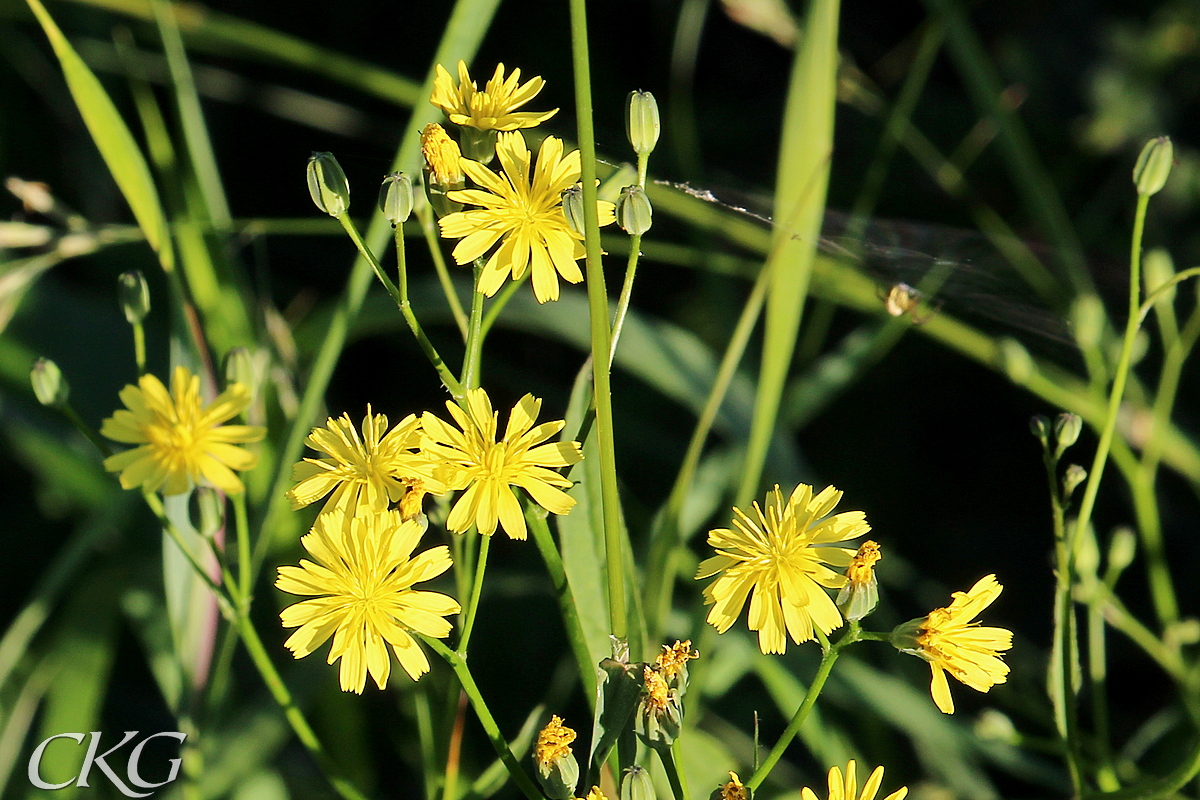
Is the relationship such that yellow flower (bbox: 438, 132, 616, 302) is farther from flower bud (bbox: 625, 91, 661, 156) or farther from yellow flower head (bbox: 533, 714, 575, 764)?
yellow flower head (bbox: 533, 714, 575, 764)

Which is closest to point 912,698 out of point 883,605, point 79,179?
point 883,605

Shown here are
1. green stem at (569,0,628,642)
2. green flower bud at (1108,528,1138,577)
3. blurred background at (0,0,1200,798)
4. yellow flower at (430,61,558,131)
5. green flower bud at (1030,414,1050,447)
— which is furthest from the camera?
blurred background at (0,0,1200,798)

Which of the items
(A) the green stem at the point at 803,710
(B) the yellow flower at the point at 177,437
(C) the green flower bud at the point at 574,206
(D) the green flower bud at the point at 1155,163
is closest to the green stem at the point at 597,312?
(C) the green flower bud at the point at 574,206

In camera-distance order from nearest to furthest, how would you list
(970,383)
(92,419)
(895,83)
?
(92,419) → (970,383) → (895,83)

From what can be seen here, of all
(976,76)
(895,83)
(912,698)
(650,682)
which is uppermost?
(895,83)

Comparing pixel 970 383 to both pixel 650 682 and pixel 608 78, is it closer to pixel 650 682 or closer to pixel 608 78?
pixel 608 78

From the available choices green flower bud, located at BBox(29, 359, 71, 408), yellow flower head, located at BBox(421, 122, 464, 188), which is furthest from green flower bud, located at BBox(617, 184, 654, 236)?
green flower bud, located at BBox(29, 359, 71, 408)

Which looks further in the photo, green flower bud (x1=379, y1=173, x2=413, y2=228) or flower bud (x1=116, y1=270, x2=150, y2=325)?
flower bud (x1=116, y1=270, x2=150, y2=325)

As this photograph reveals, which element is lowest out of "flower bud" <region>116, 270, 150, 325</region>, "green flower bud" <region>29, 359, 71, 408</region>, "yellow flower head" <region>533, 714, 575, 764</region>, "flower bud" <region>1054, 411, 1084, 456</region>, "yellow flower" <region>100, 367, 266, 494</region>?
"yellow flower head" <region>533, 714, 575, 764</region>
